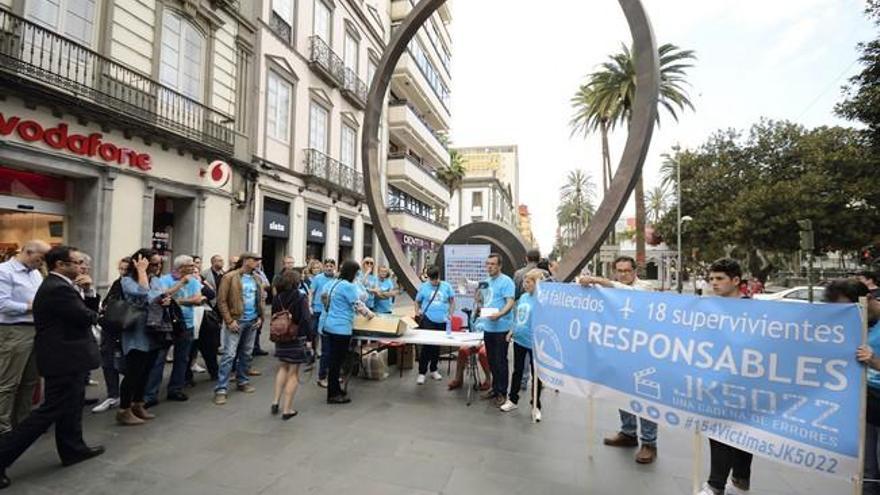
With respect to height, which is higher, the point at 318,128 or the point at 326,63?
the point at 326,63

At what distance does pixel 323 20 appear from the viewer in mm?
18891

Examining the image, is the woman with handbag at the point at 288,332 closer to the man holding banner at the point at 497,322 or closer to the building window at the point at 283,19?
the man holding banner at the point at 497,322

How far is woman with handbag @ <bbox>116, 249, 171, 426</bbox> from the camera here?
4555 mm

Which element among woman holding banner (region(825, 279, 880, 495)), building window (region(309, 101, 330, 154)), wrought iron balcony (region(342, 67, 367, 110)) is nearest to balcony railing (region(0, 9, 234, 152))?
building window (region(309, 101, 330, 154))

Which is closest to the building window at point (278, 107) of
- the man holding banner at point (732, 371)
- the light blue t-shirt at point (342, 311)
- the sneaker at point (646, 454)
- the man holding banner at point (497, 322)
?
the light blue t-shirt at point (342, 311)

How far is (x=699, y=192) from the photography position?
96.4ft

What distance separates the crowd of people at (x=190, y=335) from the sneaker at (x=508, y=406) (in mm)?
16

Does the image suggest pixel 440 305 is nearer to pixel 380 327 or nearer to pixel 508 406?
pixel 380 327

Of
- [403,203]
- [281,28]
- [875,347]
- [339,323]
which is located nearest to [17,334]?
[339,323]

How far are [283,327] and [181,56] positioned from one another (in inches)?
427

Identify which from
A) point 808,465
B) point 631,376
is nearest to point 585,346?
point 631,376

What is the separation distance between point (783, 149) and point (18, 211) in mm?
34443

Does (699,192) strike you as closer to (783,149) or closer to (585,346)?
(783,149)

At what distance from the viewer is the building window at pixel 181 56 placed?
11633 millimetres
